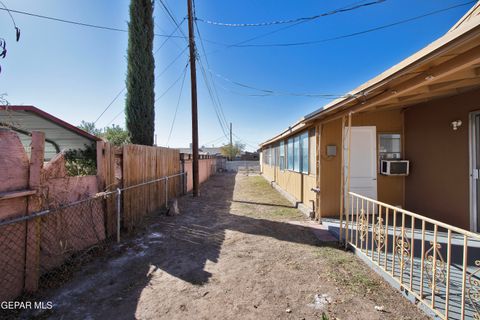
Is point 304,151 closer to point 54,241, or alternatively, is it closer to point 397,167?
point 397,167

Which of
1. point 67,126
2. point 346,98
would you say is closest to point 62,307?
point 67,126

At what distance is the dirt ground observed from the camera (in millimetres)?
2293

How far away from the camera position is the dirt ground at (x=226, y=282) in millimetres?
2293

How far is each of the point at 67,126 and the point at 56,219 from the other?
1563 mm

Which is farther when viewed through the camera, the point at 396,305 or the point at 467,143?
the point at 467,143

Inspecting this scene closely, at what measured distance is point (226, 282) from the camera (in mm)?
2873

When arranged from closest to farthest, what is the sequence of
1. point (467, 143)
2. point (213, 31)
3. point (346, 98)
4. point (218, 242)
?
point (346, 98)
point (467, 143)
point (218, 242)
point (213, 31)

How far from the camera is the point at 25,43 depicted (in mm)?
4695

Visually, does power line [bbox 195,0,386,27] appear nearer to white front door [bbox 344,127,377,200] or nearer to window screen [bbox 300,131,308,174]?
white front door [bbox 344,127,377,200]

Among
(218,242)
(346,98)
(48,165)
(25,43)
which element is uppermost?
(25,43)

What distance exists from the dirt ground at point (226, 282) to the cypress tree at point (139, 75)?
4.22 metres

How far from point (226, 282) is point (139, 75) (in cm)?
732

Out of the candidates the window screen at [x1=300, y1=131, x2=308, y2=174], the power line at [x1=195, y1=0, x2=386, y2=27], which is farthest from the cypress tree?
the window screen at [x1=300, y1=131, x2=308, y2=174]

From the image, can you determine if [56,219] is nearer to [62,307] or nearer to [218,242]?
[62,307]
